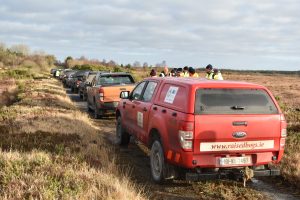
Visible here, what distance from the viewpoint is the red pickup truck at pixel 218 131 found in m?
6.84

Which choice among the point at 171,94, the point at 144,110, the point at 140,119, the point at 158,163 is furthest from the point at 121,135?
the point at 171,94

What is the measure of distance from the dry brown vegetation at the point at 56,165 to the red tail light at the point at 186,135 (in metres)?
1.03

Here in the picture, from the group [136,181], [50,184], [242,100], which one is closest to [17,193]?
[50,184]

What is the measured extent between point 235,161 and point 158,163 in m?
1.44

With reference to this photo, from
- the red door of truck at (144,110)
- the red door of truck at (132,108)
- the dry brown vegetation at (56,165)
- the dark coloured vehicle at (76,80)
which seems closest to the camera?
the dry brown vegetation at (56,165)

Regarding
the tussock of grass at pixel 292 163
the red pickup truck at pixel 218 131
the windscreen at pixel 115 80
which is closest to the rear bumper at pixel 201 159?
the red pickup truck at pixel 218 131

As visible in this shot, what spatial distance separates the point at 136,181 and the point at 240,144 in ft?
6.72

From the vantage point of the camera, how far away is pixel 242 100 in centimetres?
718

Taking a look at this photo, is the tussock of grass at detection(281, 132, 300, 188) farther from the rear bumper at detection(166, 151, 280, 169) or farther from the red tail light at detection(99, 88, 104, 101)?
the red tail light at detection(99, 88, 104, 101)

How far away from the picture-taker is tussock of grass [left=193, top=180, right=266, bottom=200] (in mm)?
7125

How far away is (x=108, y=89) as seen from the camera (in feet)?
55.4

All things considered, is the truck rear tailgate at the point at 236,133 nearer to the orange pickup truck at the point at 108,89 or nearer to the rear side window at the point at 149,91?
the rear side window at the point at 149,91

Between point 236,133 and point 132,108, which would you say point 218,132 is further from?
point 132,108

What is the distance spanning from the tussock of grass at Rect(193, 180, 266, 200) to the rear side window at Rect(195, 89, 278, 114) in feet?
4.47
